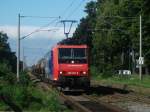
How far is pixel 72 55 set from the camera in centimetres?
3703

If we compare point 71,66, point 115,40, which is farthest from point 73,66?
point 115,40

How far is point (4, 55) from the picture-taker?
126375 millimetres

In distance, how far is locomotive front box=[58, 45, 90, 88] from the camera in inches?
1442

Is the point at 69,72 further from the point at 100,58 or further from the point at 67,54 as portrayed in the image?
the point at 100,58

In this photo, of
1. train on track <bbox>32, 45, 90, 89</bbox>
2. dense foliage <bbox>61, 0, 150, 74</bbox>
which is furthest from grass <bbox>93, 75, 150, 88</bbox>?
train on track <bbox>32, 45, 90, 89</bbox>

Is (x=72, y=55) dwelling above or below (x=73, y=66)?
above

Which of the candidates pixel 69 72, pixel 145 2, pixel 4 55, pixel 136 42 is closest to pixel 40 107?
pixel 69 72

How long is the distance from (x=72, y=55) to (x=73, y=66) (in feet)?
2.71

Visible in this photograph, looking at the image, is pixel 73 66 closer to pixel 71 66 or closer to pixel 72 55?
pixel 71 66

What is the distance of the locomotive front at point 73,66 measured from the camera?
36.6 metres

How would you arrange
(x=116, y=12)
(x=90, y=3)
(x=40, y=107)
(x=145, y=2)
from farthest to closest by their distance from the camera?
(x=90, y=3) → (x=116, y=12) → (x=145, y=2) → (x=40, y=107)

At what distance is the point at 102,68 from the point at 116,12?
378 inches

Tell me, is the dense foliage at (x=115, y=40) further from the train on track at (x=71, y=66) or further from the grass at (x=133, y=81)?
the train on track at (x=71, y=66)

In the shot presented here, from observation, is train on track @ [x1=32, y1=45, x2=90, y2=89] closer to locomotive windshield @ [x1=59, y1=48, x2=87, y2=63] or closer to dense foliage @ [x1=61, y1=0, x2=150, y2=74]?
locomotive windshield @ [x1=59, y1=48, x2=87, y2=63]
